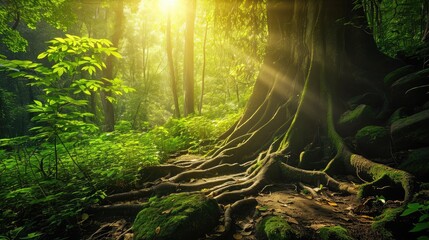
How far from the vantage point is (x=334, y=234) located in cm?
227

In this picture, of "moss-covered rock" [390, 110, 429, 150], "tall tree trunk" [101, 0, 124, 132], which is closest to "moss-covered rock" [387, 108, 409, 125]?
"moss-covered rock" [390, 110, 429, 150]

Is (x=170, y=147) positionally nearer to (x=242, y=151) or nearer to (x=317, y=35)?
(x=242, y=151)

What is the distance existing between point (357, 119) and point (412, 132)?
108 cm

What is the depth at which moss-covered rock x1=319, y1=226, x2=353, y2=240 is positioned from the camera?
7.27ft

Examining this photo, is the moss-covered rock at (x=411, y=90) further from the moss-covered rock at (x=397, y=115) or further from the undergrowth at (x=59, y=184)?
the undergrowth at (x=59, y=184)

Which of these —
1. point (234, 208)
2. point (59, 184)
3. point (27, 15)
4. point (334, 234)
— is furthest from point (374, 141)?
point (27, 15)

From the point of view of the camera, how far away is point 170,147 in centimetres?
792

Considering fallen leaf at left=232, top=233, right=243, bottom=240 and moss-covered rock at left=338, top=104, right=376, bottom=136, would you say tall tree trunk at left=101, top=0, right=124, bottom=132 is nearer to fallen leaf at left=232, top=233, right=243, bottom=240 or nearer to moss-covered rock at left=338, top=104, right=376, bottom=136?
moss-covered rock at left=338, top=104, right=376, bottom=136

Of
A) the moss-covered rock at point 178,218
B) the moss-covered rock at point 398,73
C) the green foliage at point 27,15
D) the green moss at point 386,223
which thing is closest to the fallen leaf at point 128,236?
the moss-covered rock at point 178,218

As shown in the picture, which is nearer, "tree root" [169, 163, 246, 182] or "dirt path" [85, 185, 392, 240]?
"dirt path" [85, 185, 392, 240]

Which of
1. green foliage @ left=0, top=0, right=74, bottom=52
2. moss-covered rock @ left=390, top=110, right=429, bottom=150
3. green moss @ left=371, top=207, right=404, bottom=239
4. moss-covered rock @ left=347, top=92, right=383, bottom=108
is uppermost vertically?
green foliage @ left=0, top=0, right=74, bottom=52

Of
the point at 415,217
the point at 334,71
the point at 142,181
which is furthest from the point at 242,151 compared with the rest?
the point at 415,217

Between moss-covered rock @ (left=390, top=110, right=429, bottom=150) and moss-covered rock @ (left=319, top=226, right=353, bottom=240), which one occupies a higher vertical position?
moss-covered rock @ (left=390, top=110, right=429, bottom=150)

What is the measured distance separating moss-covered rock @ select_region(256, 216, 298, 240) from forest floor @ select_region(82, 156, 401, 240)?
0.15 metres
